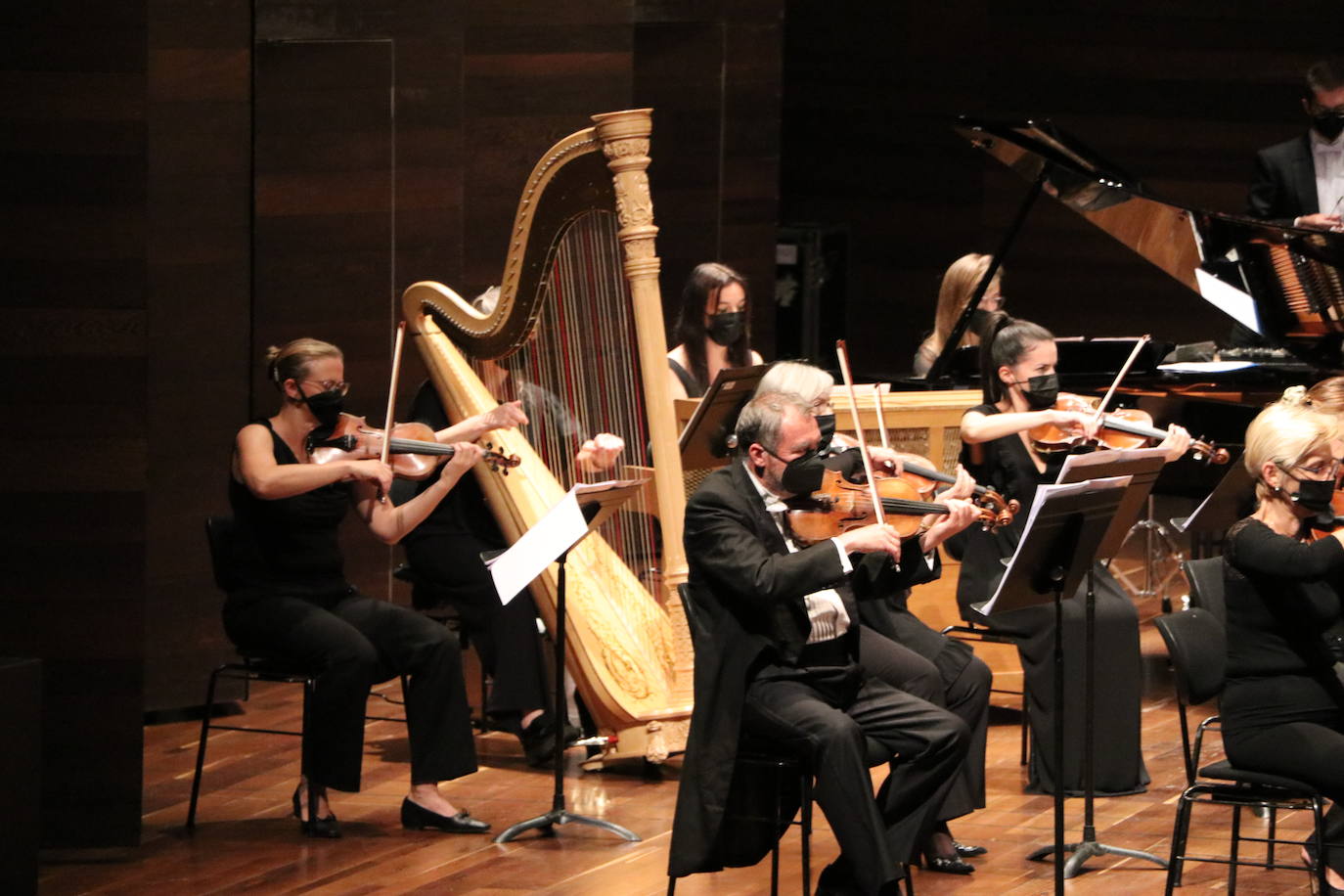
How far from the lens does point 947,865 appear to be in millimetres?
4793

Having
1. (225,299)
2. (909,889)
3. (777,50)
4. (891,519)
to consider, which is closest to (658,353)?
(891,519)

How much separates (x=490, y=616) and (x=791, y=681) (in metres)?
1.73

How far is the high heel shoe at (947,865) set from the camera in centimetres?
478

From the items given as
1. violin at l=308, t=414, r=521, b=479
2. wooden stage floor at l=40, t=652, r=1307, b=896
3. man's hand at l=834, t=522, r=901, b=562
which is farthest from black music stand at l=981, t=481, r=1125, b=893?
violin at l=308, t=414, r=521, b=479

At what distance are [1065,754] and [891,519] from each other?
1442 mm

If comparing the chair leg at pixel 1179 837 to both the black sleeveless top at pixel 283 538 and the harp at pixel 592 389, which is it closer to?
the harp at pixel 592 389

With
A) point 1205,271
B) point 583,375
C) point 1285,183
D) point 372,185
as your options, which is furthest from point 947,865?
point 372,185

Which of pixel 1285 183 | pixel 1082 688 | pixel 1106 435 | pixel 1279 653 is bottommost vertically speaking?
pixel 1082 688

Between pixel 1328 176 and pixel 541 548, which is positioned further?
pixel 1328 176

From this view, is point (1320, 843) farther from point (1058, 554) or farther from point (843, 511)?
Result: point (843, 511)

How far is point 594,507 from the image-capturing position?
477cm

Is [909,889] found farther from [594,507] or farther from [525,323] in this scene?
[525,323]

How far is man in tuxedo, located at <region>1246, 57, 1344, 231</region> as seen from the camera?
611 cm

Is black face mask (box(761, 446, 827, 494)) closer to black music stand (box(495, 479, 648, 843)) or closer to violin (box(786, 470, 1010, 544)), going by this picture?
violin (box(786, 470, 1010, 544))
